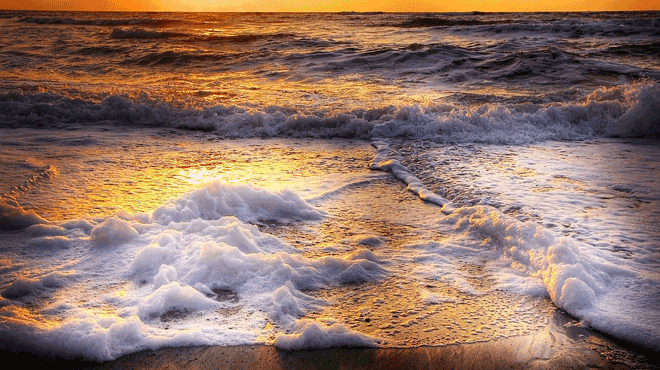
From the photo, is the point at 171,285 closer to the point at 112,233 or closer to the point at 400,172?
the point at 112,233

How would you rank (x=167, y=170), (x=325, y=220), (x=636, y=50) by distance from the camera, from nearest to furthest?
(x=325, y=220)
(x=167, y=170)
(x=636, y=50)

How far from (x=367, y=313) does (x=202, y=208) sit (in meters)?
1.59

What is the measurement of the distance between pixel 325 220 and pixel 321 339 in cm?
151

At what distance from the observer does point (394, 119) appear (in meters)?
7.03

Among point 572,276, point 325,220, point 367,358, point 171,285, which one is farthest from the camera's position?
point 325,220

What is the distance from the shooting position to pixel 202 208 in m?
3.43

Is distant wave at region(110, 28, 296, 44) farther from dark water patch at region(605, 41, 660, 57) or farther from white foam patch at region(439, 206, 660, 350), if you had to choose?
white foam patch at region(439, 206, 660, 350)

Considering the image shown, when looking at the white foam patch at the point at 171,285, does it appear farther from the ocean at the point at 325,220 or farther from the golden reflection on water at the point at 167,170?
the golden reflection on water at the point at 167,170

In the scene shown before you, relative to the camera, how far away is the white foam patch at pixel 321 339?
2107mm

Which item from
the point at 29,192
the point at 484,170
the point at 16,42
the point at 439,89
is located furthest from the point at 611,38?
the point at 16,42

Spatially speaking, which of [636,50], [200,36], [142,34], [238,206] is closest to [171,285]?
[238,206]

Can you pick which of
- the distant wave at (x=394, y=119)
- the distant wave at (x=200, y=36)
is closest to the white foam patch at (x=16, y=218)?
the distant wave at (x=394, y=119)

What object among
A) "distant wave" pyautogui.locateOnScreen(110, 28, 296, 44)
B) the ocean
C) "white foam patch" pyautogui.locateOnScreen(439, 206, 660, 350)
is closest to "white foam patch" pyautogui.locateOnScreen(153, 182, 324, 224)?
the ocean

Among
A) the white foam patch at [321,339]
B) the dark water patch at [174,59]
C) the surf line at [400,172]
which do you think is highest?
the dark water patch at [174,59]
